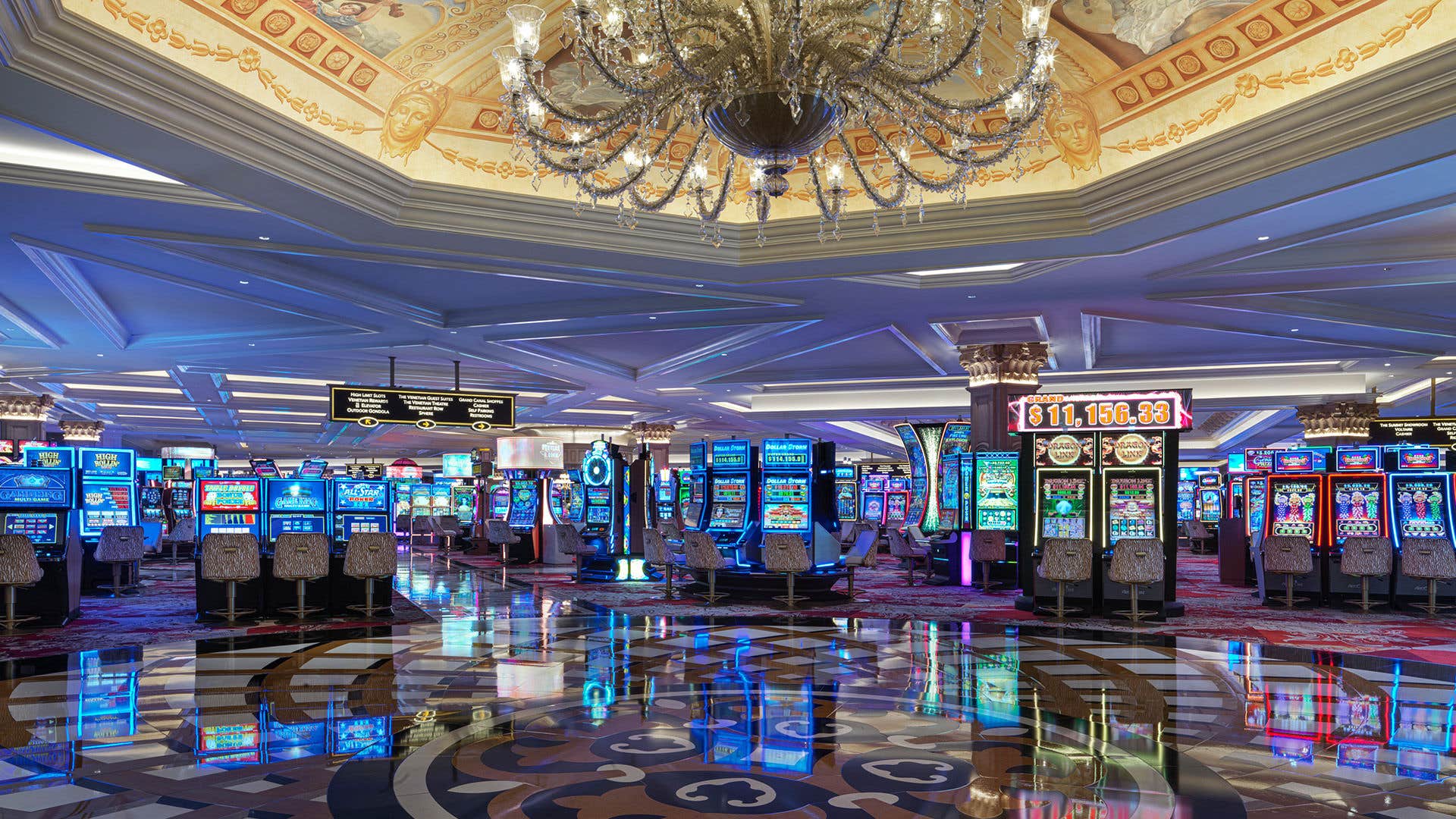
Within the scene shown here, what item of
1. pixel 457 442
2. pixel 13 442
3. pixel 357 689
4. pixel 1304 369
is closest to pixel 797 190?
pixel 357 689

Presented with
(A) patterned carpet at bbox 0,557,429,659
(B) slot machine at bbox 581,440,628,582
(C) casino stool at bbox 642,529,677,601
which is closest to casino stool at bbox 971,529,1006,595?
(C) casino stool at bbox 642,529,677,601

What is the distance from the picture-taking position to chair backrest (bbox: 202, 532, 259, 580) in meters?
8.60

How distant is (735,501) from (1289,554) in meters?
5.71

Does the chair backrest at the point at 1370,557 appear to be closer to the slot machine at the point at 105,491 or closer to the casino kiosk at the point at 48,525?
the casino kiosk at the point at 48,525

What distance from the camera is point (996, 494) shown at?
42.0 feet

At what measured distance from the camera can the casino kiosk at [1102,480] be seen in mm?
9305

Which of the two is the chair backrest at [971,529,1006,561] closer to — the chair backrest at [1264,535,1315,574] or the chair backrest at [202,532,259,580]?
the chair backrest at [1264,535,1315,574]

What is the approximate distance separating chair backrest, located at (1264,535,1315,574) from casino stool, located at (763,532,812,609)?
4669 mm

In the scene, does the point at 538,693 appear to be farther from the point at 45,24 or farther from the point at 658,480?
the point at 658,480

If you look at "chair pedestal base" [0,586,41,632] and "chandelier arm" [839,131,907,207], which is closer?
"chandelier arm" [839,131,907,207]

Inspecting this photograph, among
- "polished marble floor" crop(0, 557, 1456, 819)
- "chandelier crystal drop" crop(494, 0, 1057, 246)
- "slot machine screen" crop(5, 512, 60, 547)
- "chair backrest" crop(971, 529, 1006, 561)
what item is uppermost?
"chandelier crystal drop" crop(494, 0, 1057, 246)

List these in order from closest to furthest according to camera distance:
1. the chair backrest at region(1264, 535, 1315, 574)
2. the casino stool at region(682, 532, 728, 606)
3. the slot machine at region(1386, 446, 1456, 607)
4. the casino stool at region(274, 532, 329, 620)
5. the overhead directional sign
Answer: the casino stool at region(274, 532, 329, 620) < the chair backrest at region(1264, 535, 1315, 574) < the slot machine at region(1386, 446, 1456, 607) < the casino stool at region(682, 532, 728, 606) < the overhead directional sign

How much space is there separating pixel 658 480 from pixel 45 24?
17299 mm

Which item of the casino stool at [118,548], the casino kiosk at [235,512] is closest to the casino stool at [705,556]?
the casino kiosk at [235,512]
